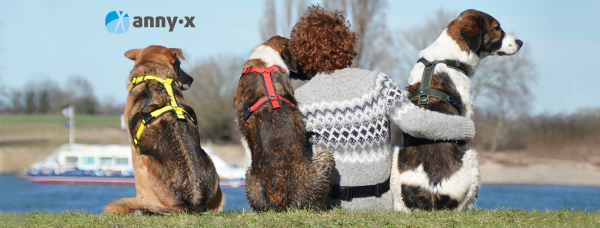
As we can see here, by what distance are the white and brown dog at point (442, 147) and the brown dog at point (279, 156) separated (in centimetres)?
72

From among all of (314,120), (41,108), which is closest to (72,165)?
(41,108)

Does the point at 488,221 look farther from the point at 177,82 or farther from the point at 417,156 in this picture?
the point at 177,82

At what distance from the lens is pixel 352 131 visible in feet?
13.8

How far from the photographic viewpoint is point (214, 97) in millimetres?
31375

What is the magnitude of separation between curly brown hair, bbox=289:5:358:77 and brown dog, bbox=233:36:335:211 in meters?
0.34

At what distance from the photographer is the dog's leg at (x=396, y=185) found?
14.8ft

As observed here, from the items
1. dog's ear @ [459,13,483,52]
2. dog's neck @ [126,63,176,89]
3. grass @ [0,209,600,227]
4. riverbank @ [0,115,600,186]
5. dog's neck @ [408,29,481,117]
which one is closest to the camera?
grass @ [0,209,600,227]

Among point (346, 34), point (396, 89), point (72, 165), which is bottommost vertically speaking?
point (72, 165)

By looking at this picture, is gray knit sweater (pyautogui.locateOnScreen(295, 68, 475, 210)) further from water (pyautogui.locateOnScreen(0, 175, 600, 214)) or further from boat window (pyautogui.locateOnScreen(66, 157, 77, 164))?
boat window (pyautogui.locateOnScreen(66, 157, 77, 164))

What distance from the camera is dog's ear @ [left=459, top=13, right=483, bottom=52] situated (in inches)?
195

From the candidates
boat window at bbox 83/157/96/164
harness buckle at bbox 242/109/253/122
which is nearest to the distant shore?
boat window at bbox 83/157/96/164

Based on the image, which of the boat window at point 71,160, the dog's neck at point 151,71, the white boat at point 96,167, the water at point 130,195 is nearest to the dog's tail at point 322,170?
the dog's neck at point 151,71

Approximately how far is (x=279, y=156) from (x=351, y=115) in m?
0.67

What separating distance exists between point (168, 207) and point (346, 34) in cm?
217
